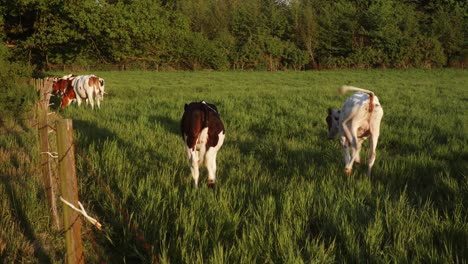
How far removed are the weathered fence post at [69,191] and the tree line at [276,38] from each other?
10.6 m

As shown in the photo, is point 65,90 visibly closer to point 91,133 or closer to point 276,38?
point 91,133

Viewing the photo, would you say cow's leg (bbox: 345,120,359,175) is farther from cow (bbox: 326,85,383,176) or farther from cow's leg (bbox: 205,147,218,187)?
cow's leg (bbox: 205,147,218,187)

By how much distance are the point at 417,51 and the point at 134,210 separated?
1988 inches

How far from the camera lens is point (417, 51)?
46.0 m

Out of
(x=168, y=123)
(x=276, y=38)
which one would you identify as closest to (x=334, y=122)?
(x=168, y=123)

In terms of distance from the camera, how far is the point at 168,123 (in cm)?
955

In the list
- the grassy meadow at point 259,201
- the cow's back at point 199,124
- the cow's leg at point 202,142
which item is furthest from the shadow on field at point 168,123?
the cow's leg at point 202,142

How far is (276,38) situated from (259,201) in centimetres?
5052

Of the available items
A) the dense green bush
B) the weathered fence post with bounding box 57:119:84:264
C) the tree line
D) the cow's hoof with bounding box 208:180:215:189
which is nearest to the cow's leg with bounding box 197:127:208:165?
the cow's hoof with bounding box 208:180:215:189

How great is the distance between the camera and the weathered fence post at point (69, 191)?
245cm

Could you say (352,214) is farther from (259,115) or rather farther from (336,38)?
(336,38)

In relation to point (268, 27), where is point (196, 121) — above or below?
below

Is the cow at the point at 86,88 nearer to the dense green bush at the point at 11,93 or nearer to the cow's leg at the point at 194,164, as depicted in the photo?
the dense green bush at the point at 11,93

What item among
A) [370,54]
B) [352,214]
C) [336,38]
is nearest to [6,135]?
[352,214]
